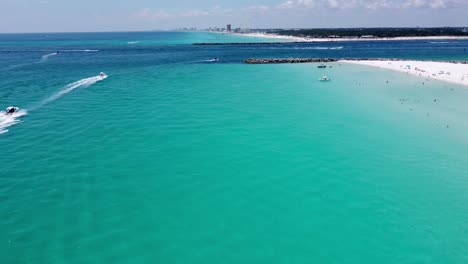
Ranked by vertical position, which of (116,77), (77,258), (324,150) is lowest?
(77,258)

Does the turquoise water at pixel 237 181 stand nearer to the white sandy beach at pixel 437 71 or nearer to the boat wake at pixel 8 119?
the boat wake at pixel 8 119

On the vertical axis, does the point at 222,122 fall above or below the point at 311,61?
below

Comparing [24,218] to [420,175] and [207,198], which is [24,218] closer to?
[207,198]

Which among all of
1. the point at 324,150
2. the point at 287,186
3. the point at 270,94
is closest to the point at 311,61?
the point at 270,94

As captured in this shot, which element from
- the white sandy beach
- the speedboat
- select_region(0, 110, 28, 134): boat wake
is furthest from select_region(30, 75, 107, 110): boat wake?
the white sandy beach

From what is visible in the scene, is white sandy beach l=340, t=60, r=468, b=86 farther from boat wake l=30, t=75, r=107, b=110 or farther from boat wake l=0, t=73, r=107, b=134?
boat wake l=0, t=73, r=107, b=134

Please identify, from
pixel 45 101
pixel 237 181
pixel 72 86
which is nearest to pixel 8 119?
pixel 45 101

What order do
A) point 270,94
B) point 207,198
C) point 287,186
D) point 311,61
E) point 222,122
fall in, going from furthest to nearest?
point 311,61 → point 270,94 → point 222,122 → point 287,186 → point 207,198
